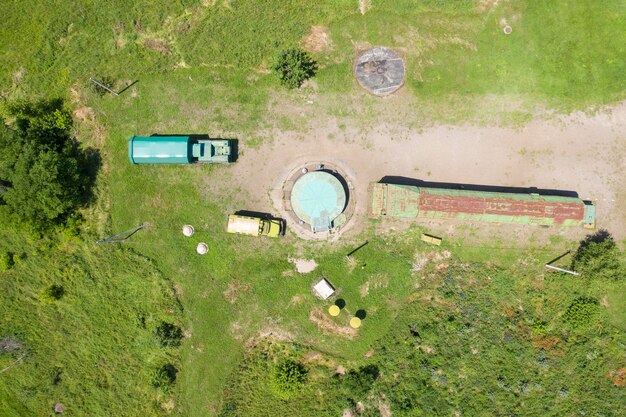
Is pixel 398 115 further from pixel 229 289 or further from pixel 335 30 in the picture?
pixel 229 289

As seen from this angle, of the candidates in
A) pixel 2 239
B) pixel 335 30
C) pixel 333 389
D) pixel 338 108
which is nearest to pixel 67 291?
pixel 2 239

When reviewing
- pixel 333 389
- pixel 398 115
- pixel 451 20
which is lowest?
pixel 333 389

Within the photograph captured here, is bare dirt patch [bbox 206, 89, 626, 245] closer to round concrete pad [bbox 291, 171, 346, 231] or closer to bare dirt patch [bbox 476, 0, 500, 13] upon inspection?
round concrete pad [bbox 291, 171, 346, 231]

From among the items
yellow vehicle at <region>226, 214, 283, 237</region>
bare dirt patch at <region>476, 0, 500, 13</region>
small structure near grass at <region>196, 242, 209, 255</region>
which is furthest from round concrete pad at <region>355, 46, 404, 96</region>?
small structure near grass at <region>196, 242, 209, 255</region>

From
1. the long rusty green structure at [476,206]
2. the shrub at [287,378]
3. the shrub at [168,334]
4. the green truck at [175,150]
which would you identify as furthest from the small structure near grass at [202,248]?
the long rusty green structure at [476,206]

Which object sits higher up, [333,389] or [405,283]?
[405,283]

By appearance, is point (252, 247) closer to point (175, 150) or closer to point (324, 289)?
point (324, 289)

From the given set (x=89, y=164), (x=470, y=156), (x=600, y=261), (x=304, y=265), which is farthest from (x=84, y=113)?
(x=600, y=261)
